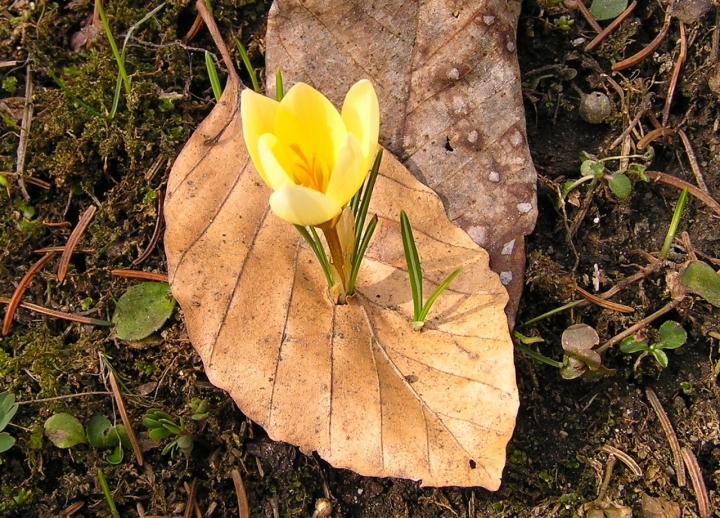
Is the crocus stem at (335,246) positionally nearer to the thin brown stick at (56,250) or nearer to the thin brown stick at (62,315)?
the thin brown stick at (62,315)

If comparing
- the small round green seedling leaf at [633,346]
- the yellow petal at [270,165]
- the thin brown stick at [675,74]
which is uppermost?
the yellow petal at [270,165]

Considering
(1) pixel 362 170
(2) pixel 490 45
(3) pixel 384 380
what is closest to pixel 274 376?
(3) pixel 384 380

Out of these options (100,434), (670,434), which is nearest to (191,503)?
(100,434)

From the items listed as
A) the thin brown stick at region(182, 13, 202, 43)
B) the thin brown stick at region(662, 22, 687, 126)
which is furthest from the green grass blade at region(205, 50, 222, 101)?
the thin brown stick at region(662, 22, 687, 126)

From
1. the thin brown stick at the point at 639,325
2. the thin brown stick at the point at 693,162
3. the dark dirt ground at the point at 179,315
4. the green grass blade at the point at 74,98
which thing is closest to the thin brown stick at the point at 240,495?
the dark dirt ground at the point at 179,315

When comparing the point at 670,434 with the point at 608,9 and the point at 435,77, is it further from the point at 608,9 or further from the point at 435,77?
the point at 608,9

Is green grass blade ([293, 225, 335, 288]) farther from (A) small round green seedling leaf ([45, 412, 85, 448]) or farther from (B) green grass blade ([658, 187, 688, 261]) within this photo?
(B) green grass blade ([658, 187, 688, 261])
